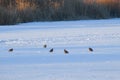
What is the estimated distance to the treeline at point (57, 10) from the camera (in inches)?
619

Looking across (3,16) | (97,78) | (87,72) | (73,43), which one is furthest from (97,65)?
(3,16)

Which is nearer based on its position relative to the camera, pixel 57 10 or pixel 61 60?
pixel 61 60

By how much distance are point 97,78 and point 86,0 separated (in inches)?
495

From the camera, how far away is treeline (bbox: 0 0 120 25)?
15.7 metres

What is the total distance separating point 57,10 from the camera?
1644cm

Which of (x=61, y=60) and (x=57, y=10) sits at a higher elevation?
(x=61, y=60)

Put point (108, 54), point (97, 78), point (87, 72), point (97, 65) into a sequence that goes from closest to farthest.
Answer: point (97, 78) → point (87, 72) → point (97, 65) → point (108, 54)

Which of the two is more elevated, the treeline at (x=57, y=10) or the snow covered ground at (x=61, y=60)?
the snow covered ground at (x=61, y=60)

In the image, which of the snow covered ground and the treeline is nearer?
the snow covered ground

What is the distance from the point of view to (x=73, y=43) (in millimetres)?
8094

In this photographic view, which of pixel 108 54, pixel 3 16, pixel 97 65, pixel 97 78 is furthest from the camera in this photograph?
pixel 3 16

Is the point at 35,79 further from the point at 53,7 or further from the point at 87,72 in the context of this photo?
the point at 53,7

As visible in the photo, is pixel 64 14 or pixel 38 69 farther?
pixel 64 14

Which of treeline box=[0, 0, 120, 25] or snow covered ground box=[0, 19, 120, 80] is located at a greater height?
snow covered ground box=[0, 19, 120, 80]
